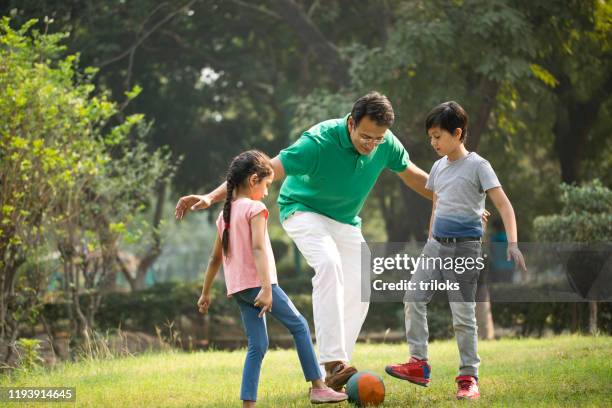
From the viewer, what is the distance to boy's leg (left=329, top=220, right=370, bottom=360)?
5.93 metres

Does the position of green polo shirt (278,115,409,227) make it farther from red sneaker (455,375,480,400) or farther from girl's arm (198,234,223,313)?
red sneaker (455,375,480,400)

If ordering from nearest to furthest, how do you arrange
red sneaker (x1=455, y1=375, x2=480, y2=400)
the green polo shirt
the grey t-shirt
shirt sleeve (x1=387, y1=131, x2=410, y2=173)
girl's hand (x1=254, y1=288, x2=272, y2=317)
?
1. girl's hand (x1=254, y1=288, x2=272, y2=317)
2. red sneaker (x1=455, y1=375, x2=480, y2=400)
3. the grey t-shirt
4. the green polo shirt
5. shirt sleeve (x1=387, y1=131, x2=410, y2=173)

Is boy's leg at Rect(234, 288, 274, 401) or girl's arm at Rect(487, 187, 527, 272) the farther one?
girl's arm at Rect(487, 187, 527, 272)

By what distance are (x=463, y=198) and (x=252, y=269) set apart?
1476 millimetres

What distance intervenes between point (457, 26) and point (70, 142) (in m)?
6.71

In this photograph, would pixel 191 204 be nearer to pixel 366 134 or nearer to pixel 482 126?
pixel 366 134

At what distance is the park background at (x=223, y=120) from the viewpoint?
1012 cm

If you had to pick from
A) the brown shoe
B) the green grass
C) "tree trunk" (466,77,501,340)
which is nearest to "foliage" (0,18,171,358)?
the green grass

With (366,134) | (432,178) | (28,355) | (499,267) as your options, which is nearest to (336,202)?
(366,134)

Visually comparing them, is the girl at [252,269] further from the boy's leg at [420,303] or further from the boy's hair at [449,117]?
the boy's hair at [449,117]

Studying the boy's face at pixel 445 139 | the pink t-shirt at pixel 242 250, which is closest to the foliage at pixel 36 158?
the pink t-shirt at pixel 242 250

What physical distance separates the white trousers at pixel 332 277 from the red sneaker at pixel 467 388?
76cm

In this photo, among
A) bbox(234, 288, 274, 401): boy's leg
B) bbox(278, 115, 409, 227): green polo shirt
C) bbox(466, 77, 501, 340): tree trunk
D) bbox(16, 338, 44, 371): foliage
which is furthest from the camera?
bbox(466, 77, 501, 340): tree trunk

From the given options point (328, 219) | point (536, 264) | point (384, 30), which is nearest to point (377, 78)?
point (384, 30)
